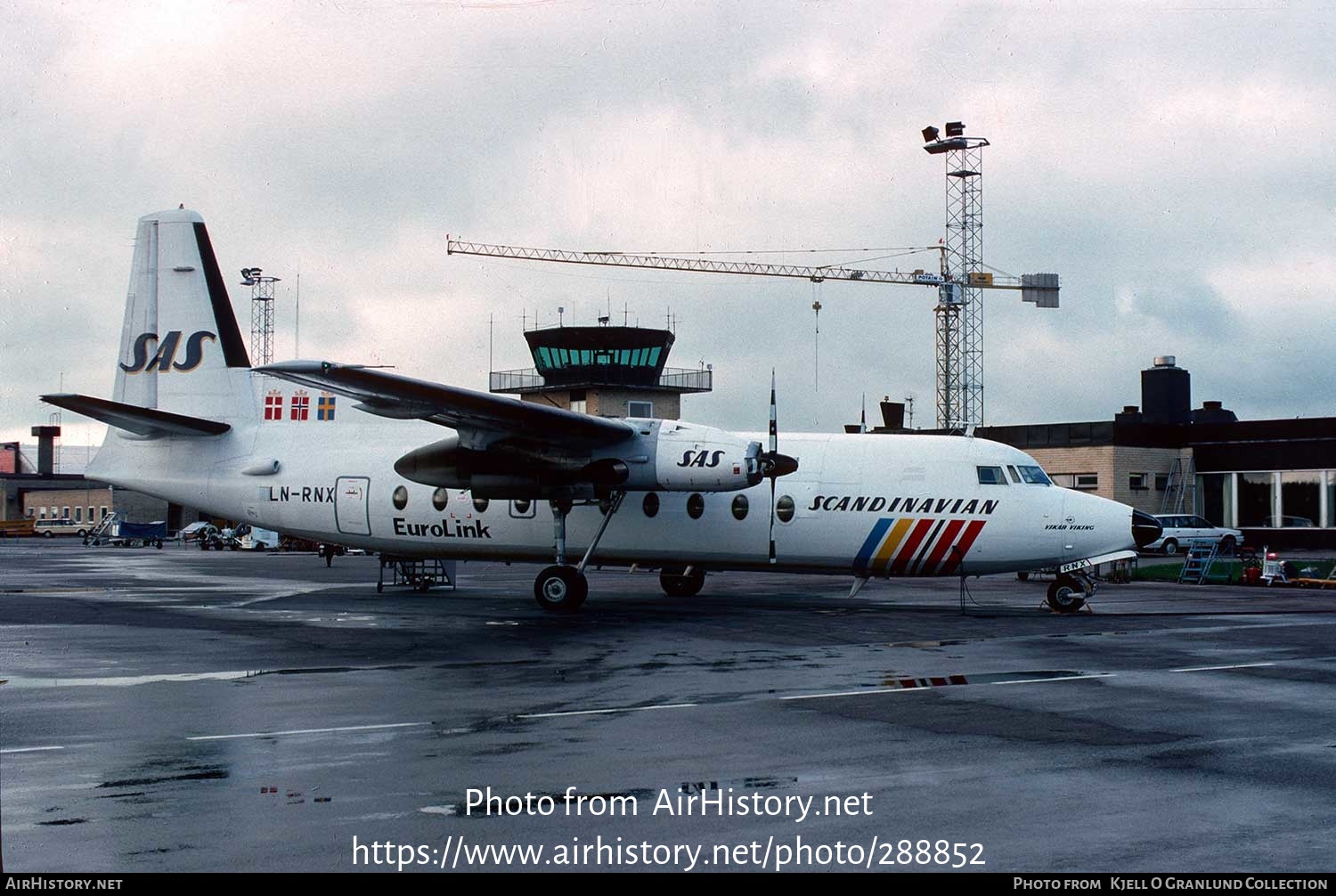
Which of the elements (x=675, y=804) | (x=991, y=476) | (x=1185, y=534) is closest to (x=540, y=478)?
(x=991, y=476)

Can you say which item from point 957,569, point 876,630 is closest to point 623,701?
point 876,630

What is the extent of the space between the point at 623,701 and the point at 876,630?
9.00 m

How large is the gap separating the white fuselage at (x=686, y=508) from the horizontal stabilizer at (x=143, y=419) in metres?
0.39

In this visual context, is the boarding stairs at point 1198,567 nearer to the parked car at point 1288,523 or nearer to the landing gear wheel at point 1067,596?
the landing gear wheel at point 1067,596

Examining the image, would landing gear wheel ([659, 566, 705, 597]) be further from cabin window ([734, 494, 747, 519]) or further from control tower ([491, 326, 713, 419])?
control tower ([491, 326, 713, 419])

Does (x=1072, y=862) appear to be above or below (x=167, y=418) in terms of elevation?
below

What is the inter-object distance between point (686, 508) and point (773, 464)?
8.03ft

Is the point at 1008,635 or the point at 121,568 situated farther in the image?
the point at 121,568

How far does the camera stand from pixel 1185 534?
173ft

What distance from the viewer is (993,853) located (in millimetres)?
7055

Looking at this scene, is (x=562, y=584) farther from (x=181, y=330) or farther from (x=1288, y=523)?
(x=1288, y=523)

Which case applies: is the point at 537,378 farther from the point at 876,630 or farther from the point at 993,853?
the point at 993,853

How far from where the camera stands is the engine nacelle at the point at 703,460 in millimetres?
23219

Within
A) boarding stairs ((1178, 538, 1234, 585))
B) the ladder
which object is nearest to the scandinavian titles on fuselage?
boarding stairs ((1178, 538, 1234, 585))
